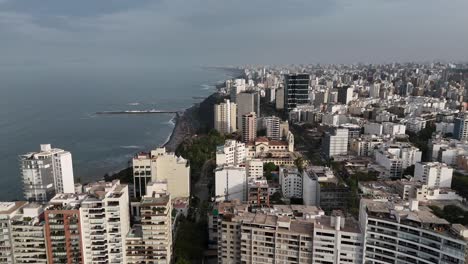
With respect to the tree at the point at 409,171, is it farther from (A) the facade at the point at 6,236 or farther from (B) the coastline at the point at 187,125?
(A) the facade at the point at 6,236

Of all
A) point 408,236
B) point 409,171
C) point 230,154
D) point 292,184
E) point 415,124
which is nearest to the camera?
point 408,236

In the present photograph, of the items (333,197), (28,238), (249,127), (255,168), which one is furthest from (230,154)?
(28,238)

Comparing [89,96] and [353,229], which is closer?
[353,229]

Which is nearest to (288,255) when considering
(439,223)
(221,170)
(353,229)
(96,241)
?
(353,229)

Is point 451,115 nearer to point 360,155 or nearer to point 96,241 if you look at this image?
point 360,155

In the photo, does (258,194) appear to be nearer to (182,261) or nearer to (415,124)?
(182,261)

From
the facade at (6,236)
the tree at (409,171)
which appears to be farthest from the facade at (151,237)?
the tree at (409,171)
